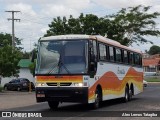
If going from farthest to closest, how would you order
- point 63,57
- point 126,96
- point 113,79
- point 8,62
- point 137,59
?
point 8,62 < point 137,59 < point 126,96 < point 113,79 < point 63,57

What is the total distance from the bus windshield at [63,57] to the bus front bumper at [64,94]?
73cm

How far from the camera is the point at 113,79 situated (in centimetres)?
2466

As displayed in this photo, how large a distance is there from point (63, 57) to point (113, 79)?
17.2 ft

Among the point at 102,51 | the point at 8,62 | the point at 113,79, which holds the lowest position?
the point at 113,79

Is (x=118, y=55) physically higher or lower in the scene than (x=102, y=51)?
lower

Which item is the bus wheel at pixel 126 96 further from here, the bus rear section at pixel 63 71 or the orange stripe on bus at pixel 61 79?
the orange stripe on bus at pixel 61 79

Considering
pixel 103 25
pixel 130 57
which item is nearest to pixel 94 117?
pixel 130 57

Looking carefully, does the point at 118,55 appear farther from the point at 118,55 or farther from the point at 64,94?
the point at 64,94

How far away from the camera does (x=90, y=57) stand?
20.2m

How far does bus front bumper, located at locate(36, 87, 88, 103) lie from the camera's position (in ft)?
64.5

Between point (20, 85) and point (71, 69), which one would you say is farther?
point (20, 85)

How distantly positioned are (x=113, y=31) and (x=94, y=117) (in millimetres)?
39940

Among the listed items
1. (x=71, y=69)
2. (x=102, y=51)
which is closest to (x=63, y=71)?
(x=71, y=69)

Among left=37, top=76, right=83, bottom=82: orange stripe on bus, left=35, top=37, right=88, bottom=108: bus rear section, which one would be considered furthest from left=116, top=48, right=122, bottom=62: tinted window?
left=37, top=76, right=83, bottom=82: orange stripe on bus
